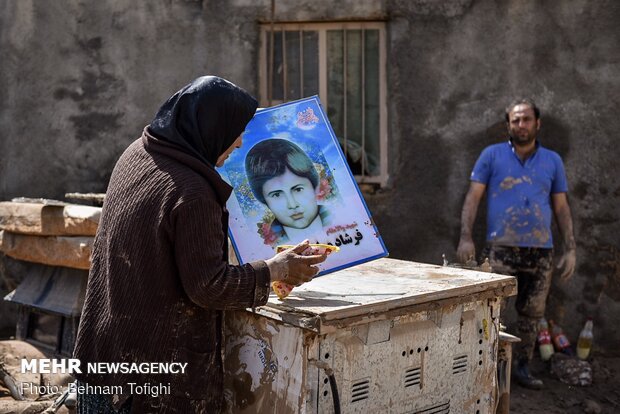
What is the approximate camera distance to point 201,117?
229cm

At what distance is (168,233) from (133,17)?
438cm

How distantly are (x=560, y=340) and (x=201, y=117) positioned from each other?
448 centimetres

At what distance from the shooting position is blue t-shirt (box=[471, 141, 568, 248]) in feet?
17.5

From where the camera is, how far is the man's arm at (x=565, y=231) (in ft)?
17.6

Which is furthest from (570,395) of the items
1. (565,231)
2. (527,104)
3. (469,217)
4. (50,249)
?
(50,249)

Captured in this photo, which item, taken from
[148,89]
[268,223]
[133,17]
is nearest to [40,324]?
[148,89]

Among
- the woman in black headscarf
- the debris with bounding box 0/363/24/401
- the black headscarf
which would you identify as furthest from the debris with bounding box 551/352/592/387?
the black headscarf

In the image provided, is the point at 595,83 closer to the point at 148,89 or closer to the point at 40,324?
the point at 148,89

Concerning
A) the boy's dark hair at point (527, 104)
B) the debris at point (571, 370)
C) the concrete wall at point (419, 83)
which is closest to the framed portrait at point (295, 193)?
the boy's dark hair at point (527, 104)

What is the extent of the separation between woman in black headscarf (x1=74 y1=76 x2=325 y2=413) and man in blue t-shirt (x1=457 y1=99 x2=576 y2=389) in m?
3.31

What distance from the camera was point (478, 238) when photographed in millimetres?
6055

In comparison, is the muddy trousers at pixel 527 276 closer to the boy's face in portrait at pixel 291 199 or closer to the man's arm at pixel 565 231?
the man's arm at pixel 565 231

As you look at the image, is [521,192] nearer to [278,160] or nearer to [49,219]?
[278,160]

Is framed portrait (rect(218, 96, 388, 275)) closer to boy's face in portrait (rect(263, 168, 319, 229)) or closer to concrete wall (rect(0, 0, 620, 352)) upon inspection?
boy's face in portrait (rect(263, 168, 319, 229))
